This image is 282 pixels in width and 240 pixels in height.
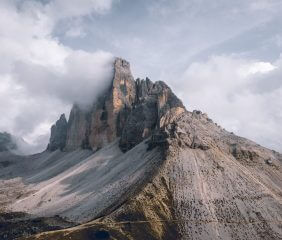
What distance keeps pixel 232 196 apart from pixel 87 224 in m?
50.4

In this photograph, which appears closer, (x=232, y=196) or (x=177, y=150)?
(x=232, y=196)

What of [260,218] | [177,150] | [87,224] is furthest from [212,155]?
[87,224]

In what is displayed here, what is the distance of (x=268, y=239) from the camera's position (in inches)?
5901

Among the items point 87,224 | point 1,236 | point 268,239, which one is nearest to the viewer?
point 268,239

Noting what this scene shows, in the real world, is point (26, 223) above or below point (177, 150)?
below

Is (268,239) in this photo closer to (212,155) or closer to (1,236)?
(212,155)

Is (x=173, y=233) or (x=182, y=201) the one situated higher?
(x=182, y=201)

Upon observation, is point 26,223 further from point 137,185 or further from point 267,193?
point 267,193

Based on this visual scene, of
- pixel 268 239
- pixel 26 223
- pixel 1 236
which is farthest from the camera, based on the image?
pixel 26 223

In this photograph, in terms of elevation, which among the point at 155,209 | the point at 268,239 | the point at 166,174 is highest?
the point at 166,174

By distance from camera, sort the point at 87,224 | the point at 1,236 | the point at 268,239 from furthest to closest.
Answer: the point at 1,236 → the point at 87,224 → the point at 268,239

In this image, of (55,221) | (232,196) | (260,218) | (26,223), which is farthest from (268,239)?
(26,223)

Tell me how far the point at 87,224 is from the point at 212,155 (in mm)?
58820

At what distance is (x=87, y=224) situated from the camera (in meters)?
164
